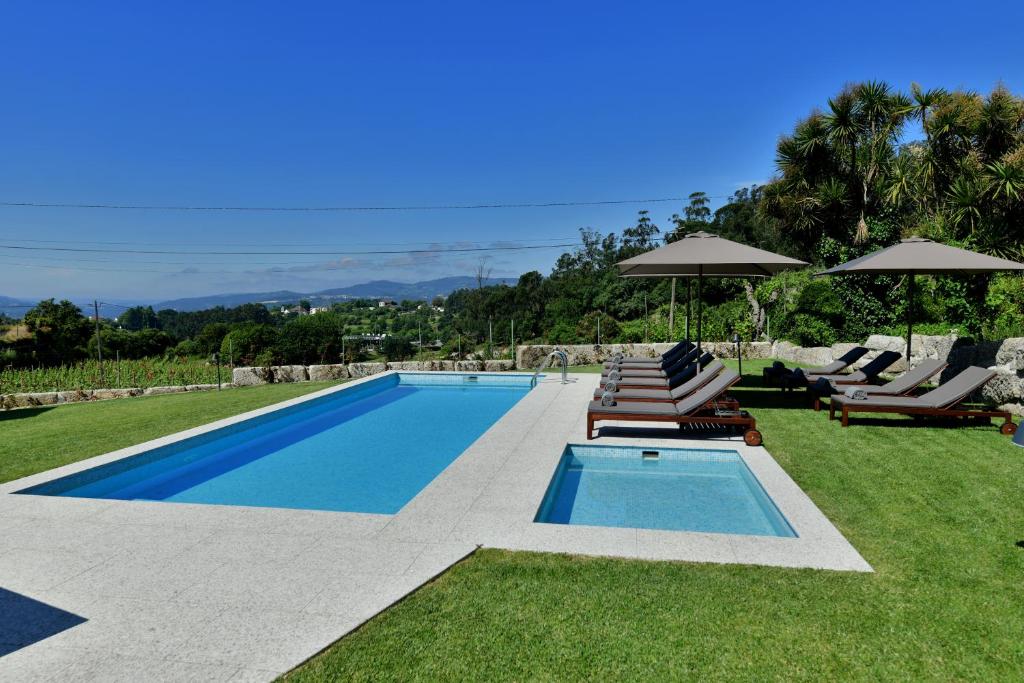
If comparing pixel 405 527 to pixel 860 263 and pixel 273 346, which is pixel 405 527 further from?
pixel 273 346

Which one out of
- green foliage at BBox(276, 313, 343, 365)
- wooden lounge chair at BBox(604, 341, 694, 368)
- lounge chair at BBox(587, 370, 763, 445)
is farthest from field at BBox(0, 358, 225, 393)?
lounge chair at BBox(587, 370, 763, 445)

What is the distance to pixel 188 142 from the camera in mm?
55594

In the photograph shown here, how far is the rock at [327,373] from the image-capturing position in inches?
571

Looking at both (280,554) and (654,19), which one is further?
(654,19)

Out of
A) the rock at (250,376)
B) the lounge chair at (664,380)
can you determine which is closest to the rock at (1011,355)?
the lounge chair at (664,380)

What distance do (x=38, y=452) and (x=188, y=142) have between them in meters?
59.8

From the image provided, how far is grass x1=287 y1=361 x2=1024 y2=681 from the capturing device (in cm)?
254

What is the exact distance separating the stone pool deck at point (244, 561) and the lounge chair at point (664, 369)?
13.5 ft

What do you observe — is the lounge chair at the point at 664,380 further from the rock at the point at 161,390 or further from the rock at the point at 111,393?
the rock at the point at 111,393

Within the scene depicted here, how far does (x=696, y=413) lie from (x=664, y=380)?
8.40 feet

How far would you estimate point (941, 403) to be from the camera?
682 cm

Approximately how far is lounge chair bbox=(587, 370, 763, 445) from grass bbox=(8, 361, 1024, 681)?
167cm

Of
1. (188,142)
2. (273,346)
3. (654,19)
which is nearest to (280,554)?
(654,19)

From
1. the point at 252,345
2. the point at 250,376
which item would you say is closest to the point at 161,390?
the point at 250,376
